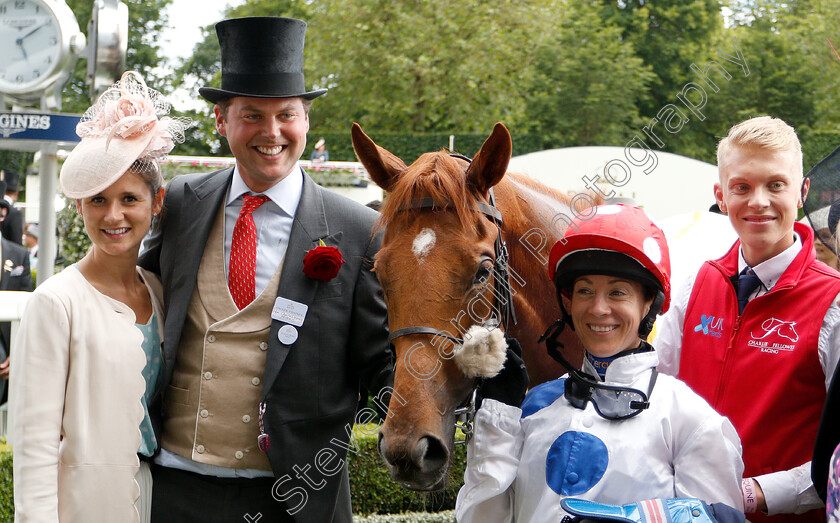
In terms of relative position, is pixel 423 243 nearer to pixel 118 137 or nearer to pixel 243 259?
pixel 243 259

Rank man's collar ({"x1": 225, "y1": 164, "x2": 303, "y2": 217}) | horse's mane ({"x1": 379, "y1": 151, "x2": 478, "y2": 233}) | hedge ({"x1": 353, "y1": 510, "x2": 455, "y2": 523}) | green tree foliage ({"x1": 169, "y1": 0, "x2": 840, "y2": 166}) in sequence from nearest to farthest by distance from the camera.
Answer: horse's mane ({"x1": 379, "y1": 151, "x2": 478, "y2": 233})
man's collar ({"x1": 225, "y1": 164, "x2": 303, "y2": 217})
hedge ({"x1": 353, "y1": 510, "x2": 455, "y2": 523})
green tree foliage ({"x1": 169, "y1": 0, "x2": 840, "y2": 166})

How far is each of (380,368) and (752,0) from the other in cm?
2334

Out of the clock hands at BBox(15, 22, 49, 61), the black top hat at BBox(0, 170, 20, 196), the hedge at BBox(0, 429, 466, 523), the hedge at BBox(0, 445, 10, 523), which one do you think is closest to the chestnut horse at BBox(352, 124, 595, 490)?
the hedge at BBox(0, 429, 466, 523)

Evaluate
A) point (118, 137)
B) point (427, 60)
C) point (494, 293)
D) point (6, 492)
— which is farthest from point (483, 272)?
point (427, 60)

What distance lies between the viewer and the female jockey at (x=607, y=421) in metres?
1.75

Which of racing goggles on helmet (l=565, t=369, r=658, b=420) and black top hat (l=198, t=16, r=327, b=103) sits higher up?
black top hat (l=198, t=16, r=327, b=103)

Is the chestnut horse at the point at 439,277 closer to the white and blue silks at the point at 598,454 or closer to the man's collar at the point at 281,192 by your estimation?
the white and blue silks at the point at 598,454

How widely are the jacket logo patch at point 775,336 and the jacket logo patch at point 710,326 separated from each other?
10 centimetres

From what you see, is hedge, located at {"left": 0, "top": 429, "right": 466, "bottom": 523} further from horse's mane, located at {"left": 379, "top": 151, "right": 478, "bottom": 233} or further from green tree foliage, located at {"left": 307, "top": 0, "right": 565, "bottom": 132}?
green tree foliage, located at {"left": 307, "top": 0, "right": 565, "bottom": 132}

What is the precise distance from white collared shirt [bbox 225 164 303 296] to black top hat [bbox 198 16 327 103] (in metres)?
0.26

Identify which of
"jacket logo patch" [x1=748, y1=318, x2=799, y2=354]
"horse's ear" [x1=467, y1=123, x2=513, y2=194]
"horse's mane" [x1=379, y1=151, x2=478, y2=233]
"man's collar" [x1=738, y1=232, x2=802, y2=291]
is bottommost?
"jacket logo patch" [x1=748, y1=318, x2=799, y2=354]

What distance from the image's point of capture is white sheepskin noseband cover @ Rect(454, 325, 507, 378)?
1897 millimetres

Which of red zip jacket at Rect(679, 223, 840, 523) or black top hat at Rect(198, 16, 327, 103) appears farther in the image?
black top hat at Rect(198, 16, 327, 103)

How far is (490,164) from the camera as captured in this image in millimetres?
2207
